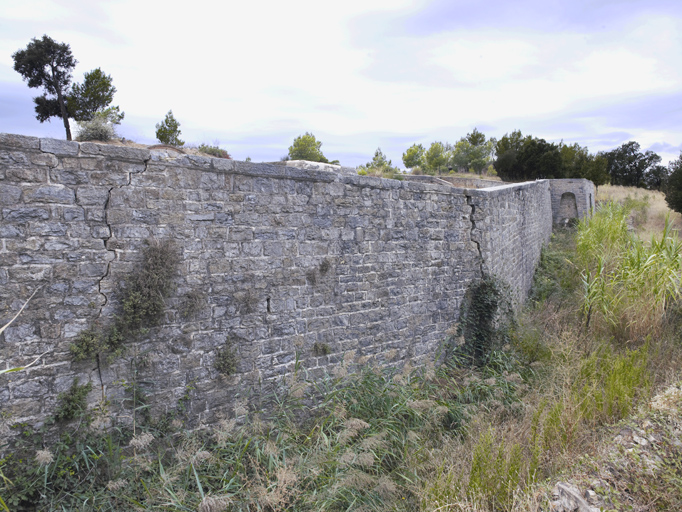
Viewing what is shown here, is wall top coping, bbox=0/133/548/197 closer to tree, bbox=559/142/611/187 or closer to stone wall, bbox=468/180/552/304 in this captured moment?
stone wall, bbox=468/180/552/304

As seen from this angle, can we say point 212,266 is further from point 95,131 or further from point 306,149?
point 306,149

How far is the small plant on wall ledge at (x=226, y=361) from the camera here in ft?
14.1

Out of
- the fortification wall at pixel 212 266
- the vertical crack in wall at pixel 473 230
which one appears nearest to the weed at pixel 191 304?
the fortification wall at pixel 212 266

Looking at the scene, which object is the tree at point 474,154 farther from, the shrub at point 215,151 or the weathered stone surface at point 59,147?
the weathered stone surface at point 59,147

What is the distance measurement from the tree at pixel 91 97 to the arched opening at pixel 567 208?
20396 millimetres

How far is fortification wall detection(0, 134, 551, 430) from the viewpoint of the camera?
340 centimetres

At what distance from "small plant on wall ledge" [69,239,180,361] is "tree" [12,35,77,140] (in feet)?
59.8

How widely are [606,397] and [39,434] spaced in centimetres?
547

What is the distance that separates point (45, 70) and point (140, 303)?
20.4 m

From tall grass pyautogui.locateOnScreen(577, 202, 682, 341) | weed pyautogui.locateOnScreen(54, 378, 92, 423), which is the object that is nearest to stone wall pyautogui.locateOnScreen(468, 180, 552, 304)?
tall grass pyautogui.locateOnScreen(577, 202, 682, 341)

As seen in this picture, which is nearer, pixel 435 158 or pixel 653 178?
pixel 435 158

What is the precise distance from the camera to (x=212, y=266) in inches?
169

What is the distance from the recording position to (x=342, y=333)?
5.39 metres

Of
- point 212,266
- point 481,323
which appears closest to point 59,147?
point 212,266
